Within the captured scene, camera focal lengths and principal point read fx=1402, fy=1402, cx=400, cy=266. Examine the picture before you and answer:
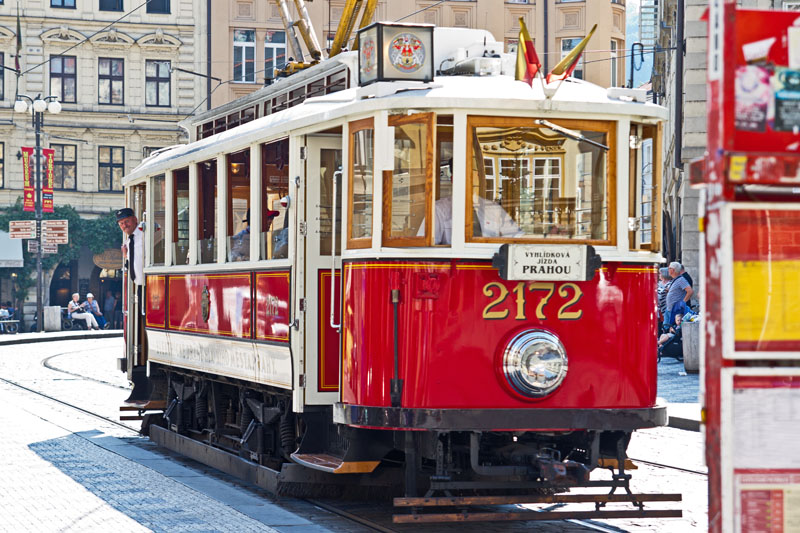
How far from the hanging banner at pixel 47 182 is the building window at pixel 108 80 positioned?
4746 mm

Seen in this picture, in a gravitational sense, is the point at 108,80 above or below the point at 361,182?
above

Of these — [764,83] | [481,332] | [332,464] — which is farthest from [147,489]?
[764,83]

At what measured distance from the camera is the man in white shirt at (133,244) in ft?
45.2

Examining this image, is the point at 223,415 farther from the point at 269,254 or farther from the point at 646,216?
the point at 646,216

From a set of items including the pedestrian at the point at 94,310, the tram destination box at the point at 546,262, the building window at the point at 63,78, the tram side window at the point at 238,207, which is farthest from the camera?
the building window at the point at 63,78

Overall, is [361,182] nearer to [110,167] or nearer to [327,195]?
[327,195]

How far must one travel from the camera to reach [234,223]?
35.2 feet

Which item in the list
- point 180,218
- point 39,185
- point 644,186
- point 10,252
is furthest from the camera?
point 10,252

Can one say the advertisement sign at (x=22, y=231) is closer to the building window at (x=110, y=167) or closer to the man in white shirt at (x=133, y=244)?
the building window at (x=110, y=167)

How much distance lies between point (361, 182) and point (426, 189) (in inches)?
21.1

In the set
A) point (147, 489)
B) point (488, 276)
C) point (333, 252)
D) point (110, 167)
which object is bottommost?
point (147, 489)

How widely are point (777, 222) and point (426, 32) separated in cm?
469

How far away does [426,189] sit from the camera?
8289 millimetres

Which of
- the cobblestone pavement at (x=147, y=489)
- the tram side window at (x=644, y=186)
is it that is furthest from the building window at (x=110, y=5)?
the tram side window at (x=644, y=186)
